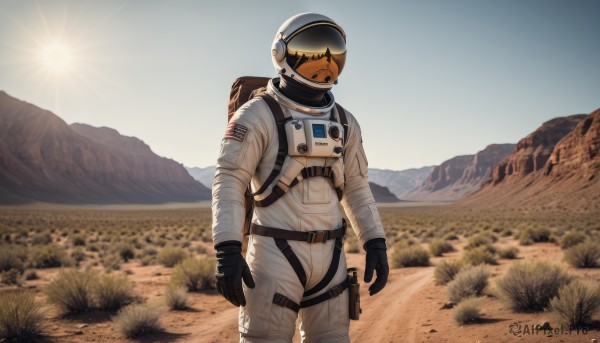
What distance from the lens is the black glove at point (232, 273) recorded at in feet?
8.64

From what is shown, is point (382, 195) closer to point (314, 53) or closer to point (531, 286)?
point (531, 286)

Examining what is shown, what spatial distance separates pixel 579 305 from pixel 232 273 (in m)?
5.44

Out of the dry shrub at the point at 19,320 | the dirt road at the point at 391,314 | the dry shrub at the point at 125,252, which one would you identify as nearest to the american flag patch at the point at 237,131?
the dirt road at the point at 391,314

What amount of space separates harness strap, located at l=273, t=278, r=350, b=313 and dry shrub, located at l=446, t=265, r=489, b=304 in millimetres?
5864

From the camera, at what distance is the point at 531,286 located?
701 centimetres

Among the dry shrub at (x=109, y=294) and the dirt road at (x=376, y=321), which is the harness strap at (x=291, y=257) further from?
the dry shrub at (x=109, y=294)

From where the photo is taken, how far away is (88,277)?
8273mm

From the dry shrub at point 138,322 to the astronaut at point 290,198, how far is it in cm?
449

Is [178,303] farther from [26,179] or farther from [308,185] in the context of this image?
[26,179]

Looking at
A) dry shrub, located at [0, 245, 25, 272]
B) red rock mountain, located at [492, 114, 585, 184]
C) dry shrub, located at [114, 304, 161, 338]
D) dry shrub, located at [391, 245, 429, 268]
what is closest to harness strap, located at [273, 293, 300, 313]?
dry shrub, located at [114, 304, 161, 338]

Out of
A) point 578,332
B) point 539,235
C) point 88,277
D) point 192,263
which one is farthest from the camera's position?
point 539,235

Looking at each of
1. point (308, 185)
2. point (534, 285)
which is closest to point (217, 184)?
point (308, 185)

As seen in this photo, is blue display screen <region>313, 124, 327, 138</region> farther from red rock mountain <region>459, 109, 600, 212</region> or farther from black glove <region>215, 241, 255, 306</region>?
red rock mountain <region>459, 109, 600, 212</region>

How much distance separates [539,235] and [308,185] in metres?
19.9
